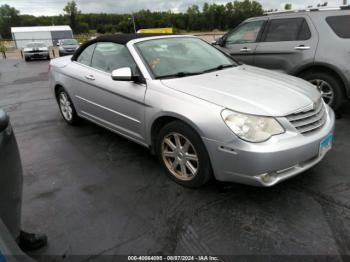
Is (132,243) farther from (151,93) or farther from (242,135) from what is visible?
(151,93)

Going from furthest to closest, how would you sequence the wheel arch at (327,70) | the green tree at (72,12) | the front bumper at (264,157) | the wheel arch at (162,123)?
the green tree at (72,12)
the wheel arch at (327,70)
the wheel arch at (162,123)
the front bumper at (264,157)

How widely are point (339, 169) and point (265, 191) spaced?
1058 millimetres

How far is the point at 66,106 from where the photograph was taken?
5.34 metres

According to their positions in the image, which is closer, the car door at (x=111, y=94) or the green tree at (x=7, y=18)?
the car door at (x=111, y=94)

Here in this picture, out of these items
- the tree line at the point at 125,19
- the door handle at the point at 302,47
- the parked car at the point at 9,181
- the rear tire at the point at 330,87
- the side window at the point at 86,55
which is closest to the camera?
the parked car at the point at 9,181

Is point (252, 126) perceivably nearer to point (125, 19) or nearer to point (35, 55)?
point (35, 55)

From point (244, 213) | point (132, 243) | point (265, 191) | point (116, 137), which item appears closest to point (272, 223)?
point (244, 213)

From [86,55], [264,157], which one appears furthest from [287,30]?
[264,157]

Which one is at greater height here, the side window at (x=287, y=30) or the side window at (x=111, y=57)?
the side window at (x=287, y=30)

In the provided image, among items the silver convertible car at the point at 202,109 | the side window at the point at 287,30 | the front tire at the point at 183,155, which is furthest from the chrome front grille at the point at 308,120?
the side window at the point at 287,30

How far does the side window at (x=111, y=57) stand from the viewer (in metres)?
3.87

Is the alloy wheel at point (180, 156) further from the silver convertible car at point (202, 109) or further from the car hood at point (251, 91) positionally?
the car hood at point (251, 91)

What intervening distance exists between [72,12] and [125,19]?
23283mm

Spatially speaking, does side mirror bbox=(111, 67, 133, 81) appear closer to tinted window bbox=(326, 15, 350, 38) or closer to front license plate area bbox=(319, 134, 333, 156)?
front license plate area bbox=(319, 134, 333, 156)
